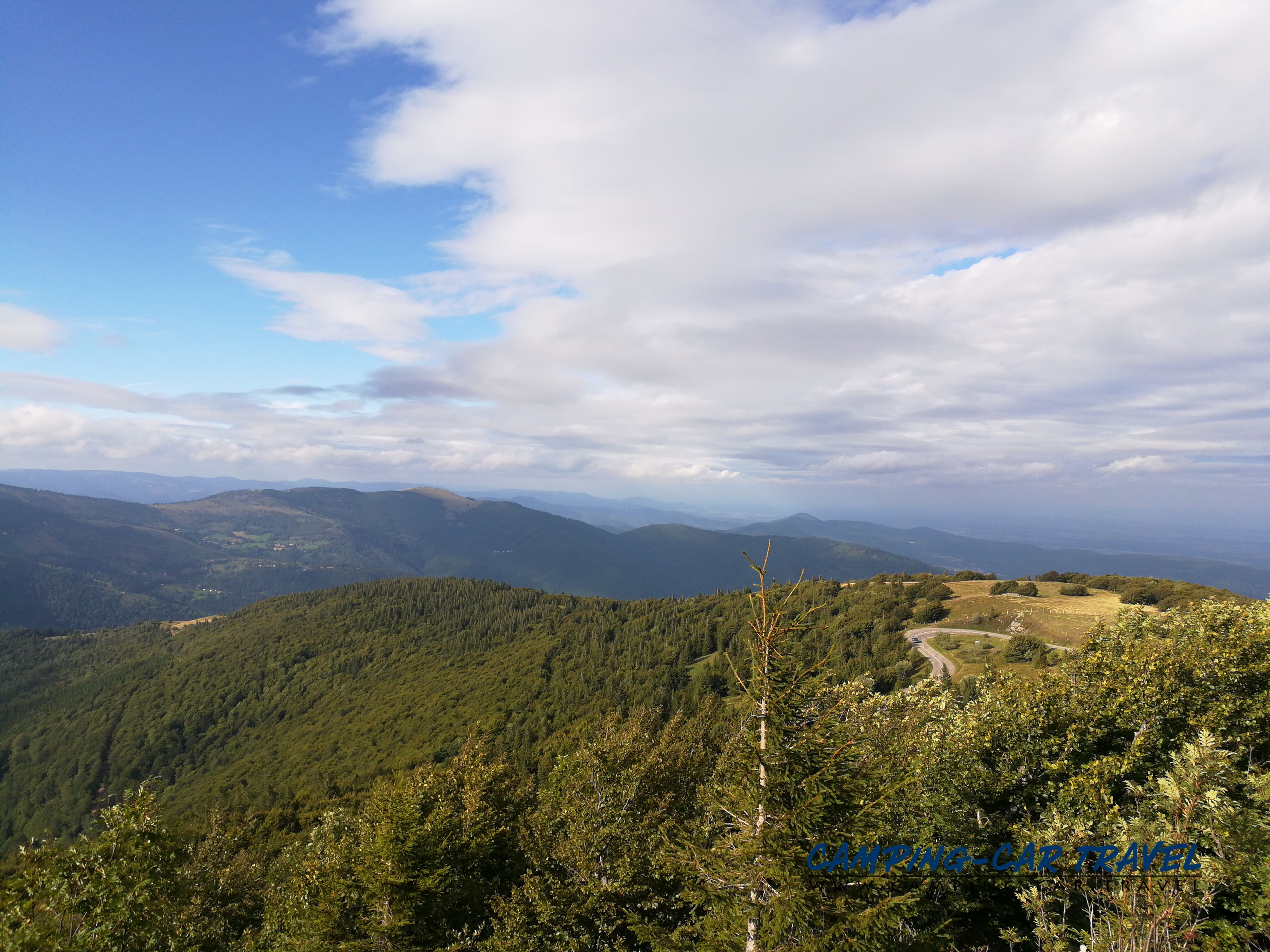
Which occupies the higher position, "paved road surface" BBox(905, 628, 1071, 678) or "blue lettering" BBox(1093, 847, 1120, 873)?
"blue lettering" BBox(1093, 847, 1120, 873)

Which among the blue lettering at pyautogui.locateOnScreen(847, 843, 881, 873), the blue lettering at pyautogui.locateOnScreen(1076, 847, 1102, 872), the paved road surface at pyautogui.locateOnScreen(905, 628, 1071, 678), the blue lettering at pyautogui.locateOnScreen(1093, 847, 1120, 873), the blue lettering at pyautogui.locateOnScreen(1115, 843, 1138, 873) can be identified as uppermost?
the blue lettering at pyautogui.locateOnScreen(847, 843, 881, 873)

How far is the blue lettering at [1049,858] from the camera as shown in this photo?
17.9 metres

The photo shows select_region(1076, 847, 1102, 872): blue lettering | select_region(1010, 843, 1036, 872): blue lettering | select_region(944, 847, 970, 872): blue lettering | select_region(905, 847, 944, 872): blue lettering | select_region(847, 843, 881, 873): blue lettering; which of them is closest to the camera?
select_region(847, 843, 881, 873): blue lettering

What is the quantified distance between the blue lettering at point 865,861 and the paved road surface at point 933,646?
67.6 metres

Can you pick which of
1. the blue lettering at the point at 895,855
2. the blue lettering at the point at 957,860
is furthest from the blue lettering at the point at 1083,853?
the blue lettering at the point at 895,855

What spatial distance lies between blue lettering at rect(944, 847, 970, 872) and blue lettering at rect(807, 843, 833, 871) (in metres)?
8.63

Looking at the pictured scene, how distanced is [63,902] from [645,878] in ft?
83.2

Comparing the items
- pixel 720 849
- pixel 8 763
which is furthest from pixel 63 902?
pixel 8 763

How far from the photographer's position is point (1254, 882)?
15.4 m

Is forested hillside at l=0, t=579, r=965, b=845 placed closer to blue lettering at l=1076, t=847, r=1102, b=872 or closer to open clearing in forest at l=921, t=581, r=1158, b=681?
open clearing in forest at l=921, t=581, r=1158, b=681

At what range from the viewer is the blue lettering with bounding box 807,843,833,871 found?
1377cm

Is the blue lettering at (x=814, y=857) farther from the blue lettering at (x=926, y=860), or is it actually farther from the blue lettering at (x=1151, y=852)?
the blue lettering at (x=1151, y=852)

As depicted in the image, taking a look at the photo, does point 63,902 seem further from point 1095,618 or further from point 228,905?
point 1095,618

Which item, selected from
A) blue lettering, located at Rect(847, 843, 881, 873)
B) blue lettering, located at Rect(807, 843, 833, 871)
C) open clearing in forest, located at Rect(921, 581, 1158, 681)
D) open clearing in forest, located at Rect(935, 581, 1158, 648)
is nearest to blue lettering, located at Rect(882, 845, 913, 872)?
blue lettering, located at Rect(847, 843, 881, 873)
